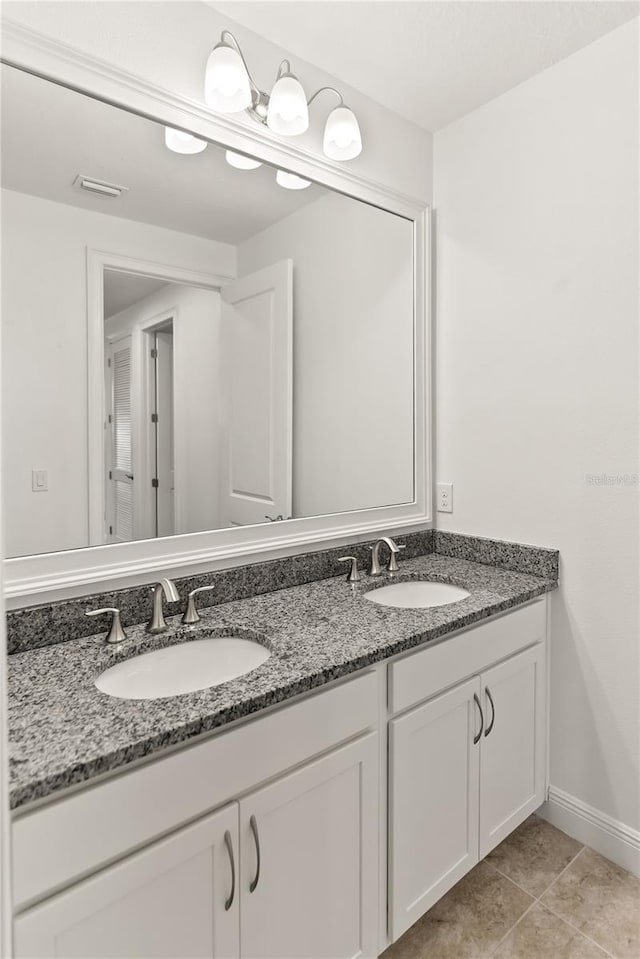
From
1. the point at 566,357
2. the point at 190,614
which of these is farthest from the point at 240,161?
the point at 190,614

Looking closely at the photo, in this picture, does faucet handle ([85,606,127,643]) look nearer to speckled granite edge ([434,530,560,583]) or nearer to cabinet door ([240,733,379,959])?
cabinet door ([240,733,379,959])

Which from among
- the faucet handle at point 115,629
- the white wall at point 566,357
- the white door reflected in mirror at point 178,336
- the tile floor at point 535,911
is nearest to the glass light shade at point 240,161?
the white door reflected in mirror at point 178,336

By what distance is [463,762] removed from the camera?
1.56m

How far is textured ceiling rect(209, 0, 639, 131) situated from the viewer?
1587 millimetres

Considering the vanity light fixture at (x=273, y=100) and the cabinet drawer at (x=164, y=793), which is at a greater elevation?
the vanity light fixture at (x=273, y=100)

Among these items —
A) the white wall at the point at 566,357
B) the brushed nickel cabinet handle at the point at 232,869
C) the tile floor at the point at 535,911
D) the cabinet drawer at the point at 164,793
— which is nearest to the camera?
the cabinet drawer at the point at 164,793

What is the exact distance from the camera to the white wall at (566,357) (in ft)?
5.63

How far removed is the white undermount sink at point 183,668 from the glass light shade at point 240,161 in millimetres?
1338

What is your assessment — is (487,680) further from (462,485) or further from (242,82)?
(242,82)

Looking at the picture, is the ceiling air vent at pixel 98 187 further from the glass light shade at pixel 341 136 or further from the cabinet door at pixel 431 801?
the cabinet door at pixel 431 801

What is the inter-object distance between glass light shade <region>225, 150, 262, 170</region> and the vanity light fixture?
104 millimetres

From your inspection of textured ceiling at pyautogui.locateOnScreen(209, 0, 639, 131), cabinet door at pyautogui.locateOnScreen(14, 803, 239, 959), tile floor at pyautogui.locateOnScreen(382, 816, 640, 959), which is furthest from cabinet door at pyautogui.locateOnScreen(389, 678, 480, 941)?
textured ceiling at pyautogui.locateOnScreen(209, 0, 639, 131)

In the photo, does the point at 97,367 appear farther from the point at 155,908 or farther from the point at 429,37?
the point at 429,37

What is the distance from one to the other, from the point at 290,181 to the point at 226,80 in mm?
358
